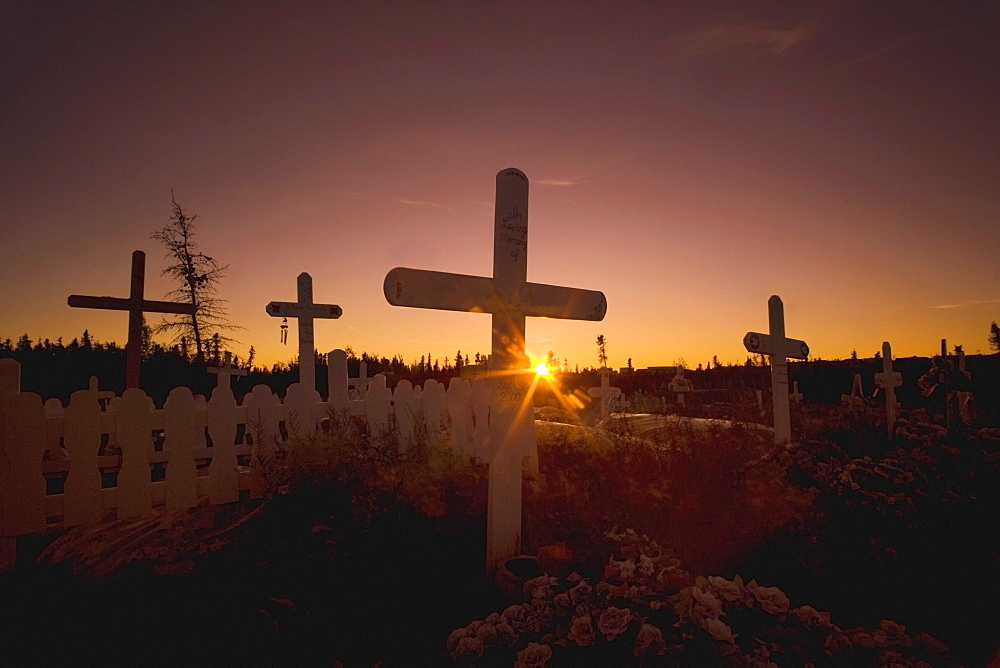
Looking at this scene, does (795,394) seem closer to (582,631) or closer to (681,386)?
(681,386)

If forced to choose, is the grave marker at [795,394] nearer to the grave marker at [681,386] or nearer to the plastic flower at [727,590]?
the grave marker at [681,386]

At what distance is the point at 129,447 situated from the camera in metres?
4.72

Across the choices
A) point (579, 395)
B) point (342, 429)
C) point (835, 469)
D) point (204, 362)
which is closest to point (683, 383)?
point (579, 395)

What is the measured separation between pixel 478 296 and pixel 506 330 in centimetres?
37

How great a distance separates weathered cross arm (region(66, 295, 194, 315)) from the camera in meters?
7.21

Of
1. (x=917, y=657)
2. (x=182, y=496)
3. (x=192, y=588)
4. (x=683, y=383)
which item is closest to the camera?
(x=917, y=657)

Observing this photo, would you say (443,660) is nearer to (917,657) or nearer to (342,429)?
(917,657)

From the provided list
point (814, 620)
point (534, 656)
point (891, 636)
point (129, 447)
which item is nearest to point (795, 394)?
point (891, 636)

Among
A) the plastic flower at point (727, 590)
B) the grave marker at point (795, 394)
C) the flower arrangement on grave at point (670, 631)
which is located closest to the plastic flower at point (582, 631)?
the flower arrangement on grave at point (670, 631)

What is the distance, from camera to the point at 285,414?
18.9 feet

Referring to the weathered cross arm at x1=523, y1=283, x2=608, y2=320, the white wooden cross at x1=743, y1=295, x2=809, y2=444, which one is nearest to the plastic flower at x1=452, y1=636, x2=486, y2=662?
the weathered cross arm at x1=523, y1=283, x2=608, y2=320

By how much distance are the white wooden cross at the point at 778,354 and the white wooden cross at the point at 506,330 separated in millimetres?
4221

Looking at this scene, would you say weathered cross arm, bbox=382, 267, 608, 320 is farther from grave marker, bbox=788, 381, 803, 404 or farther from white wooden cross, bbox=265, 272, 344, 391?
grave marker, bbox=788, 381, 803, 404

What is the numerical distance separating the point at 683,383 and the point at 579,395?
544cm
